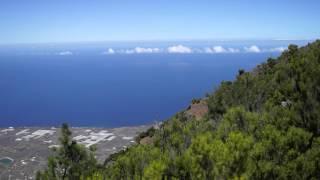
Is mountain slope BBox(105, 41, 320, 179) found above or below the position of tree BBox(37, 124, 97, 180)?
above

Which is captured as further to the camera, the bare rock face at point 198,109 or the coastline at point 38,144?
the coastline at point 38,144

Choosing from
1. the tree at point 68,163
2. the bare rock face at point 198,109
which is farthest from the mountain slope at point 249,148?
the bare rock face at point 198,109

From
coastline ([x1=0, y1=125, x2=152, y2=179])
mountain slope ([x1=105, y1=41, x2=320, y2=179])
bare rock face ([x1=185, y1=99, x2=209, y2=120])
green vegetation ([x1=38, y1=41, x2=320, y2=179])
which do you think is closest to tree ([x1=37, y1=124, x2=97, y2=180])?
green vegetation ([x1=38, y1=41, x2=320, y2=179])

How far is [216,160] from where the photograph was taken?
18.2 meters

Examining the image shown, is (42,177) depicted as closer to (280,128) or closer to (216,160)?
(216,160)

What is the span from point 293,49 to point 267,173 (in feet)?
114

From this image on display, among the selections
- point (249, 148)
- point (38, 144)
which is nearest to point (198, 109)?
point (249, 148)

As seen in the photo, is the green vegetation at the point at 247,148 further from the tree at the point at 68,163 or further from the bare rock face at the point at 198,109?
the bare rock face at the point at 198,109

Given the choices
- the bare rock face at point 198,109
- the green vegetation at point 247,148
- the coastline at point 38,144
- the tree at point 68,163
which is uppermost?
the green vegetation at point 247,148

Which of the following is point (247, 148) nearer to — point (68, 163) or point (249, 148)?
point (249, 148)

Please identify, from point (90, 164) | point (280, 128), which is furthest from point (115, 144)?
point (280, 128)

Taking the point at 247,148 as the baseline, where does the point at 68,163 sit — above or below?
below

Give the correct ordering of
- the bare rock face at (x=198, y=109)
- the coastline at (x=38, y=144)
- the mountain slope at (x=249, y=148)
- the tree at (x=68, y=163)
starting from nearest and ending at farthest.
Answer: the mountain slope at (x=249, y=148) → the tree at (x=68, y=163) → the bare rock face at (x=198, y=109) → the coastline at (x=38, y=144)

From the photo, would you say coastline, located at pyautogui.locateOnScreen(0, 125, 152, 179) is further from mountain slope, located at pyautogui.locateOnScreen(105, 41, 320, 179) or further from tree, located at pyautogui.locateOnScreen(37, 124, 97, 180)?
mountain slope, located at pyautogui.locateOnScreen(105, 41, 320, 179)
